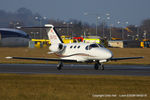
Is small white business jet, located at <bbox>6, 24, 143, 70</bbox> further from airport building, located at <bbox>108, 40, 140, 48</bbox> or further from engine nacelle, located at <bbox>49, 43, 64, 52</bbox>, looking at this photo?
airport building, located at <bbox>108, 40, 140, 48</bbox>

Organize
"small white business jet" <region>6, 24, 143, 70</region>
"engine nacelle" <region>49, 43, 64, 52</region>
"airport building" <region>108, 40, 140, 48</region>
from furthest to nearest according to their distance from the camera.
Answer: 1. "airport building" <region>108, 40, 140, 48</region>
2. "engine nacelle" <region>49, 43, 64, 52</region>
3. "small white business jet" <region>6, 24, 143, 70</region>

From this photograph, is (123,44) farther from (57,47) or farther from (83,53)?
(83,53)

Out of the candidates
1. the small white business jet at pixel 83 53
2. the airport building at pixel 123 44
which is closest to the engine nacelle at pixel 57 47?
the small white business jet at pixel 83 53

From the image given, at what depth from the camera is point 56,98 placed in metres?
16.9

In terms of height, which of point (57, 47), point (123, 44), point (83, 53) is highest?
point (57, 47)

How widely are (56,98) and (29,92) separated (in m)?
2.44

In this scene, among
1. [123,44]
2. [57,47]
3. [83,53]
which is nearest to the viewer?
[83,53]

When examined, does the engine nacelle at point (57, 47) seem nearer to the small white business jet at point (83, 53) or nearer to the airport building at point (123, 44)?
the small white business jet at point (83, 53)

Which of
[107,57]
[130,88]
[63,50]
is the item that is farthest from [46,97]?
[63,50]

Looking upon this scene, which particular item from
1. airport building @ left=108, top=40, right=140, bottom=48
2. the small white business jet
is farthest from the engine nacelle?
airport building @ left=108, top=40, right=140, bottom=48

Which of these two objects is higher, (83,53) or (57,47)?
(57,47)

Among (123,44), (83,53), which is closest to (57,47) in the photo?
(83,53)

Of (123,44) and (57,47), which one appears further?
(123,44)

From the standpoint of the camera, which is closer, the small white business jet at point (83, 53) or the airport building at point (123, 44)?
the small white business jet at point (83, 53)
